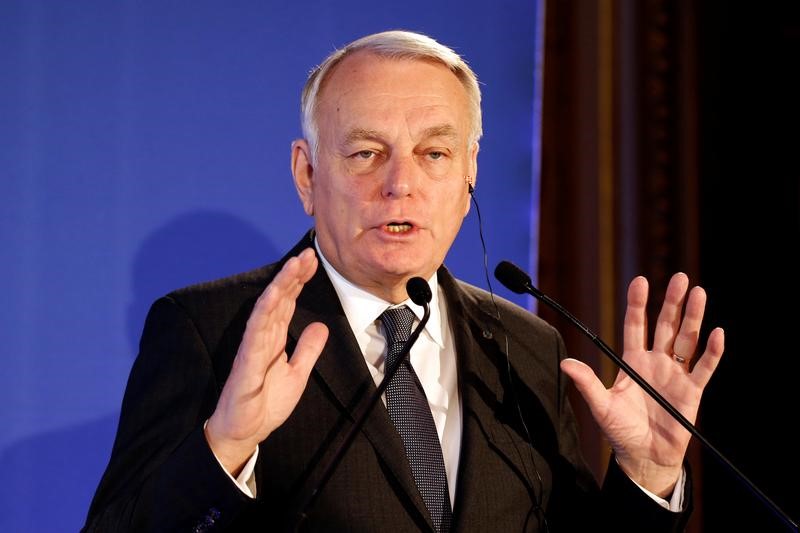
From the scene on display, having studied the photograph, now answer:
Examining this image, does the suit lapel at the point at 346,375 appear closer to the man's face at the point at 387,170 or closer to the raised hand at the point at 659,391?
the man's face at the point at 387,170

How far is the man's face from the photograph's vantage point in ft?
5.90

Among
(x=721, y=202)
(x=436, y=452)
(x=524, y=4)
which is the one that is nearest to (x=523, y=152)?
(x=524, y=4)

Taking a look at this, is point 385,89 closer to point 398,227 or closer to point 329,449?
point 398,227

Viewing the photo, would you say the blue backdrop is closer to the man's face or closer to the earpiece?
the man's face

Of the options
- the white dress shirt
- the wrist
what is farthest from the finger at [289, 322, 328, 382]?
the white dress shirt

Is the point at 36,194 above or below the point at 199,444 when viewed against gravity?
above

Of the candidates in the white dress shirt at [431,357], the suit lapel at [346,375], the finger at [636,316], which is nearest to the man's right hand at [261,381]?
the suit lapel at [346,375]

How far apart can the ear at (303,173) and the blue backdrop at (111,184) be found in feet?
1.10

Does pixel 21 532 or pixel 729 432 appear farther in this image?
pixel 729 432

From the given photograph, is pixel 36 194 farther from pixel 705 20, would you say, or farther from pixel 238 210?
pixel 705 20

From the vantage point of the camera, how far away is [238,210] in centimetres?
225

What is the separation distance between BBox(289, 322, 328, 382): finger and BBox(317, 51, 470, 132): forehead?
51cm

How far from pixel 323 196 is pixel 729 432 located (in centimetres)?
163

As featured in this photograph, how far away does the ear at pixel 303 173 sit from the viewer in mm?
1954
